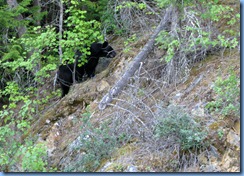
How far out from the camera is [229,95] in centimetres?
738

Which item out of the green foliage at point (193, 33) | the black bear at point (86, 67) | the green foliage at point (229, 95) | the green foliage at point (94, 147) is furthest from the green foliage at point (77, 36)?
the green foliage at point (229, 95)

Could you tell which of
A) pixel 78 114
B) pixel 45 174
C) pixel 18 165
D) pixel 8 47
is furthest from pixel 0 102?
pixel 45 174

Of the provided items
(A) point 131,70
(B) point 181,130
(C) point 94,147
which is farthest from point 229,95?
(A) point 131,70

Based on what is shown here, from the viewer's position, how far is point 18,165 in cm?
834

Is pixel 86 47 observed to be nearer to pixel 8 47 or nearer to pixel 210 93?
pixel 8 47

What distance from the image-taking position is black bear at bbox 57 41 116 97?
40.1ft

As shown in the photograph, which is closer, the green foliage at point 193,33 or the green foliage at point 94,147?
the green foliage at point 94,147

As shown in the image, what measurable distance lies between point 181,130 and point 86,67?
5661 mm

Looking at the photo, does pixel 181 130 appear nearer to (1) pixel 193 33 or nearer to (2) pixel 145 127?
(2) pixel 145 127

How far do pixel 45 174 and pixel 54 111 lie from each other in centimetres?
355

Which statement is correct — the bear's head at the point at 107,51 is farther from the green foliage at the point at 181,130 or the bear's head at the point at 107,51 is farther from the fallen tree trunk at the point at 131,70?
the green foliage at the point at 181,130

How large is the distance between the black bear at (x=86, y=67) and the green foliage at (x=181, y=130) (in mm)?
5033

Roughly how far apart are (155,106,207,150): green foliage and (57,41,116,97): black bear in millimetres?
5033

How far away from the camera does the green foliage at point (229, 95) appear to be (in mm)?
7211
